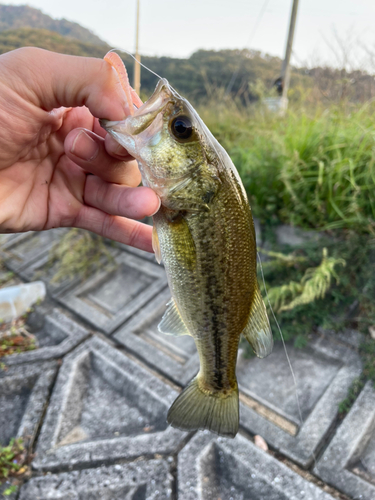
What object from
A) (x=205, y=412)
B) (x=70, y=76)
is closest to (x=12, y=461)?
(x=205, y=412)

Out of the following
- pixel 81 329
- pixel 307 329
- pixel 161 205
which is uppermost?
pixel 161 205

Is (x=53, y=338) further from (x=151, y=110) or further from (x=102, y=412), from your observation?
(x=151, y=110)

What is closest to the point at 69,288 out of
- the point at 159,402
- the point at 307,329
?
the point at 159,402

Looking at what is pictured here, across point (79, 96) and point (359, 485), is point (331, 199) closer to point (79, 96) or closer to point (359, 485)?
point (359, 485)

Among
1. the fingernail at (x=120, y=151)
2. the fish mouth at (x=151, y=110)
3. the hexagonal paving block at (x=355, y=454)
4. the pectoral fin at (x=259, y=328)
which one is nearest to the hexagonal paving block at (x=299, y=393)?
the hexagonal paving block at (x=355, y=454)

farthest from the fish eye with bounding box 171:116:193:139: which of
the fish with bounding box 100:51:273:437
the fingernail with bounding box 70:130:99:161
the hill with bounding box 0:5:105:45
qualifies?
the hill with bounding box 0:5:105:45

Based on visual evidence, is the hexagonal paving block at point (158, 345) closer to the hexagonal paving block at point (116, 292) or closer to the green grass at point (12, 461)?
the hexagonal paving block at point (116, 292)

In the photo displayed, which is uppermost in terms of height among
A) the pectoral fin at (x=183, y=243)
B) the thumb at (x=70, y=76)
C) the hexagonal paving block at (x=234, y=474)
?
the thumb at (x=70, y=76)
